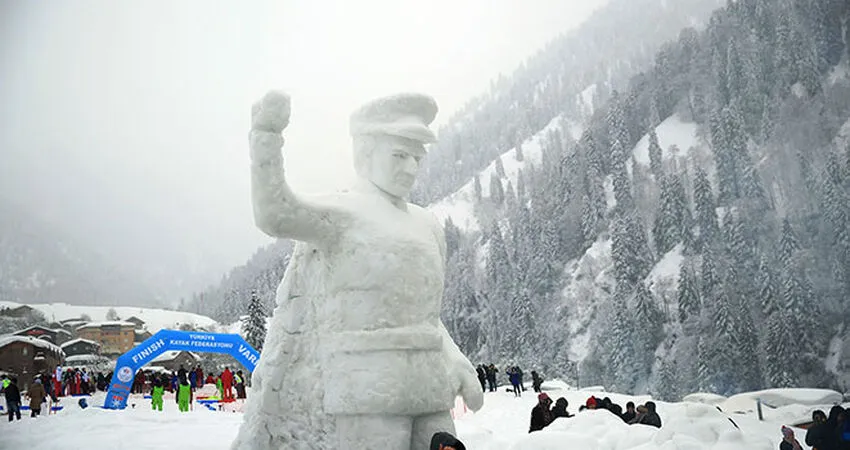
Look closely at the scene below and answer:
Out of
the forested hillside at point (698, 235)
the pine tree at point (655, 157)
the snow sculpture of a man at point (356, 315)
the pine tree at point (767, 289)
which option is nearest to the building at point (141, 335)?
the forested hillside at point (698, 235)

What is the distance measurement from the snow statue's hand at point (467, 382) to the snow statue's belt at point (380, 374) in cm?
29

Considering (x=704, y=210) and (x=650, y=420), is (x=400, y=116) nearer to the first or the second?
(x=650, y=420)

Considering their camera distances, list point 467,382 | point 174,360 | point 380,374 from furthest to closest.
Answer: point 174,360, point 467,382, point 380,374

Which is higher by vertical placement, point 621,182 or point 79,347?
point 621,182

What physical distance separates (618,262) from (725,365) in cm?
1194

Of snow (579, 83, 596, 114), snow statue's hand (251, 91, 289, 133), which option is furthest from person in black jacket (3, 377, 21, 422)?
snow (579, 83, 596, 114)

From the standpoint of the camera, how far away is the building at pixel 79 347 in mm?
35469

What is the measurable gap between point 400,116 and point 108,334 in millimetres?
45591

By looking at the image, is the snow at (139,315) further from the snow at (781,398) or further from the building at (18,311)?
the snow at (781,398)

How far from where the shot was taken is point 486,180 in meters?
79.2

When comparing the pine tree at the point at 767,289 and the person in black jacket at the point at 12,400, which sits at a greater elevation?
the pine tree at the point at 767,289

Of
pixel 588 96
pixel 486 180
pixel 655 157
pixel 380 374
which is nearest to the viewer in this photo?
pixel 380 374

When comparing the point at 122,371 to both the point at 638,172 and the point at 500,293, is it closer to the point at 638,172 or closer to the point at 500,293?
the point at 500,293

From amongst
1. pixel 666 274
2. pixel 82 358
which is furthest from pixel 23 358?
pixel 666 274
